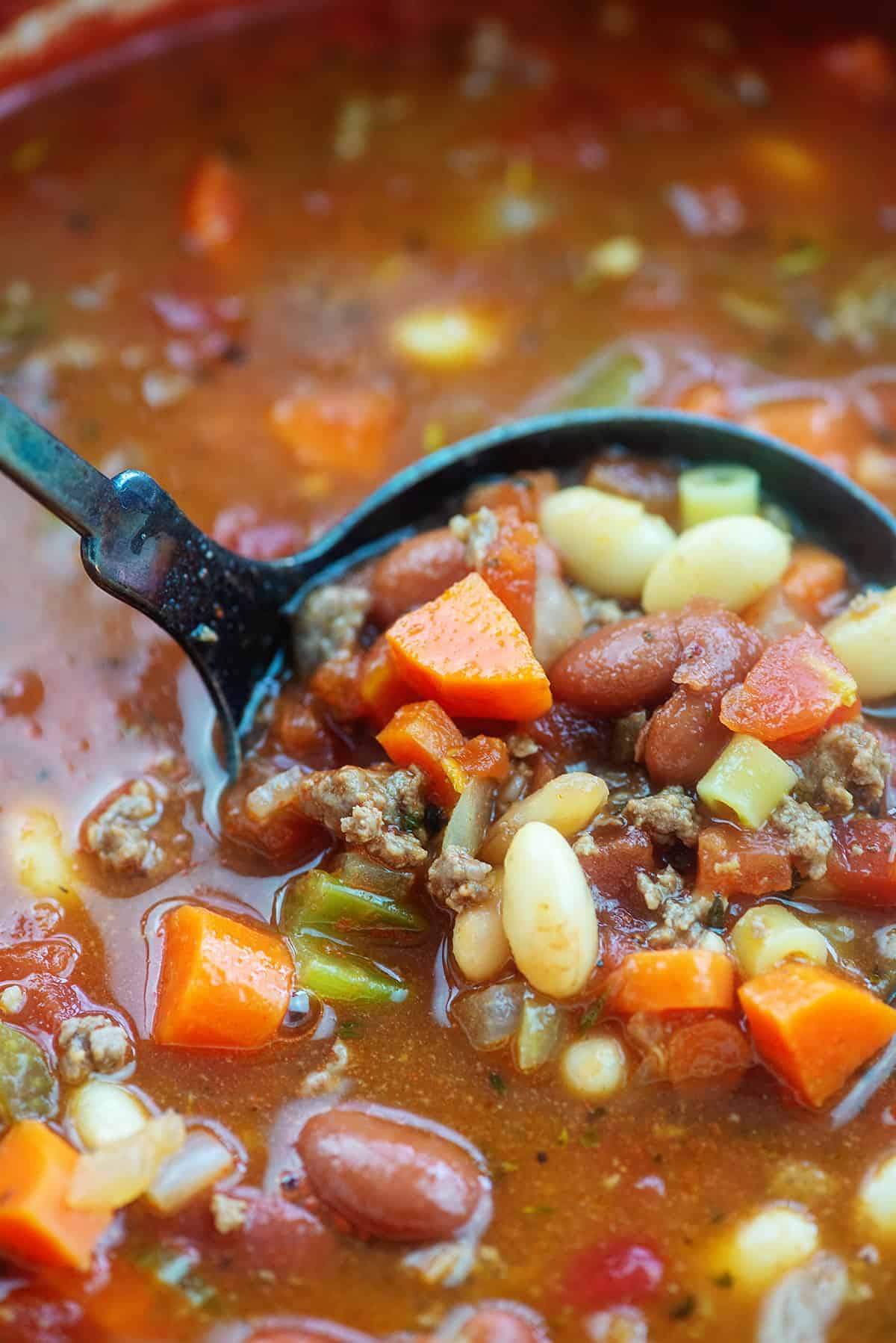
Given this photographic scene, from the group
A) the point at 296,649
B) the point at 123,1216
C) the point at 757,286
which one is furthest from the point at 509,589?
the point at 757,286

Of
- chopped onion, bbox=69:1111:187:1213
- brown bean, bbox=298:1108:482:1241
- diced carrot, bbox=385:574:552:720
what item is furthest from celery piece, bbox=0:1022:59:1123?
diced carrot, bbox=385:574:552:720

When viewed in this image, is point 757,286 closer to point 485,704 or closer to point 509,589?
point 509,589

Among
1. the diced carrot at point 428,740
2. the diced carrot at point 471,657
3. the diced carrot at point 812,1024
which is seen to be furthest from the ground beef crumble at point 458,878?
the diced carrot at point 812,1024

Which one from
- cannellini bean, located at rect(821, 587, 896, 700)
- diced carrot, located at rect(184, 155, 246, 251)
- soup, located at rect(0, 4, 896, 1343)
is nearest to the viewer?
soup, located at rect(0, 4, 896, 1343)

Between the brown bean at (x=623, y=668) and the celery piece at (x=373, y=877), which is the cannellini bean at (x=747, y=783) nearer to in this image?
the brown bean at (x=623, y=668)

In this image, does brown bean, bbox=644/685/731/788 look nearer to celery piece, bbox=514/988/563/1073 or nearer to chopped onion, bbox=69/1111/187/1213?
celery piece, bbox=514/988/563/1073
